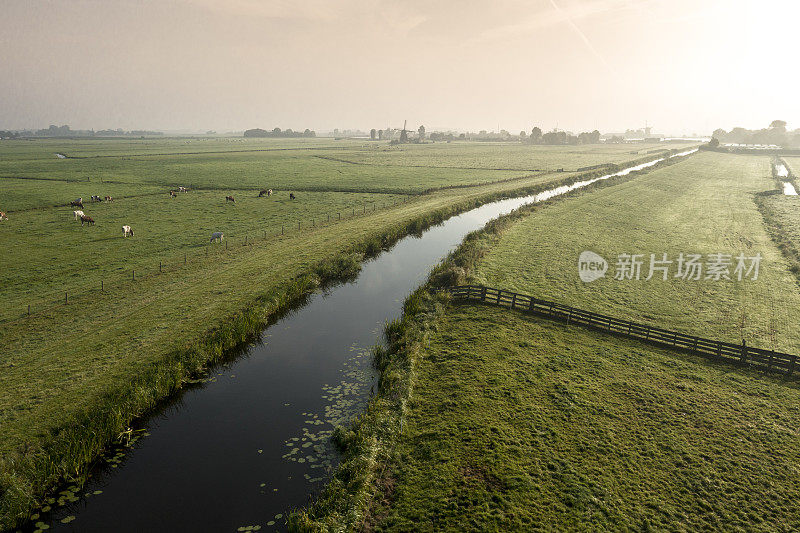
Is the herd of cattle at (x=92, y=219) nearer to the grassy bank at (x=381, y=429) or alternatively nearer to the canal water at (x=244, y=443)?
the canal water at (x=244, y=443)

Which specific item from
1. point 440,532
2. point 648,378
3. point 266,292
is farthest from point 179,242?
point 648,378

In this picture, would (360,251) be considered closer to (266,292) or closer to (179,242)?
(266,292)

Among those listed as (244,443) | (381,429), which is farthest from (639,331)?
(244,443)

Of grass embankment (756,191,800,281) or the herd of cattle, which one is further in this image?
the herd of cattle

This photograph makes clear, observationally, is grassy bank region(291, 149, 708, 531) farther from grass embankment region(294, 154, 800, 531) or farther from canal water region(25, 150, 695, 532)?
canal water region(25, 150, 695, 532)

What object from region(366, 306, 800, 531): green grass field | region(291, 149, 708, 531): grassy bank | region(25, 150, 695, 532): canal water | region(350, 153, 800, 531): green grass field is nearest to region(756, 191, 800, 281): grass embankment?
region(350, 153, 800, 531): green grass field
